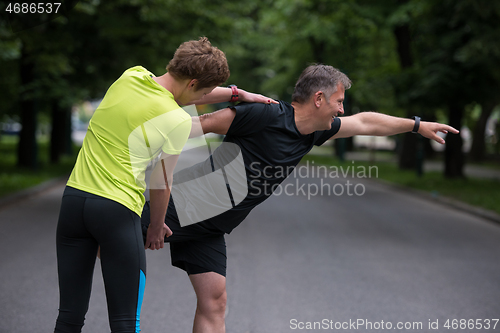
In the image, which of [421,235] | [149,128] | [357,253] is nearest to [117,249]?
[149,128]

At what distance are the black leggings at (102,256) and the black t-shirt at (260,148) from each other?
0.59 m

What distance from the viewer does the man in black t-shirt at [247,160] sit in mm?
2732

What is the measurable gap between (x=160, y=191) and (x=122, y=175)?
0.77 feet

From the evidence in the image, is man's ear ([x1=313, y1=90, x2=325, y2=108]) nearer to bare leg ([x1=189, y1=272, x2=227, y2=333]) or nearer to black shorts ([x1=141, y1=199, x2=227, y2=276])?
black shorts ([x1=141, y1=199, x2=227, y2=276])

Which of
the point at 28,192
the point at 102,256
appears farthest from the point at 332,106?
the point at 28,192

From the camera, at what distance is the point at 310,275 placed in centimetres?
562

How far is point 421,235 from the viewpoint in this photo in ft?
26.9

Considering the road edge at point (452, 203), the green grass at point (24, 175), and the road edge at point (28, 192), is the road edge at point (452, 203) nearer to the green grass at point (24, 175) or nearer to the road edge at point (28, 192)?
the road edge at point (28, 192)

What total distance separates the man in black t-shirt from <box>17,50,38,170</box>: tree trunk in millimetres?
14571

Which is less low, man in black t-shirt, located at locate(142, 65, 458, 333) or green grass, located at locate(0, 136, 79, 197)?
man in black t-shirt, located at locate(142, 65, 458, 333)

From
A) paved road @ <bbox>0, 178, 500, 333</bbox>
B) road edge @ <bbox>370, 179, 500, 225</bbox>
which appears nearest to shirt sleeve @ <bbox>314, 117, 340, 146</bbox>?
paved road @ <bbox>0, 178, 500, 333</bbox>

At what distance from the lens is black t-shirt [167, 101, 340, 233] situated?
2697mm

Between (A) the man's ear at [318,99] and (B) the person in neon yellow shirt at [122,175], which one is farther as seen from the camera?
(A) the man's ear at [318,99]

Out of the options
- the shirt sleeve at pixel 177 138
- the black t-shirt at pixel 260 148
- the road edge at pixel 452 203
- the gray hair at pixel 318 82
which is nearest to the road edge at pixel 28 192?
the black t-shirt at pixel 260 148
